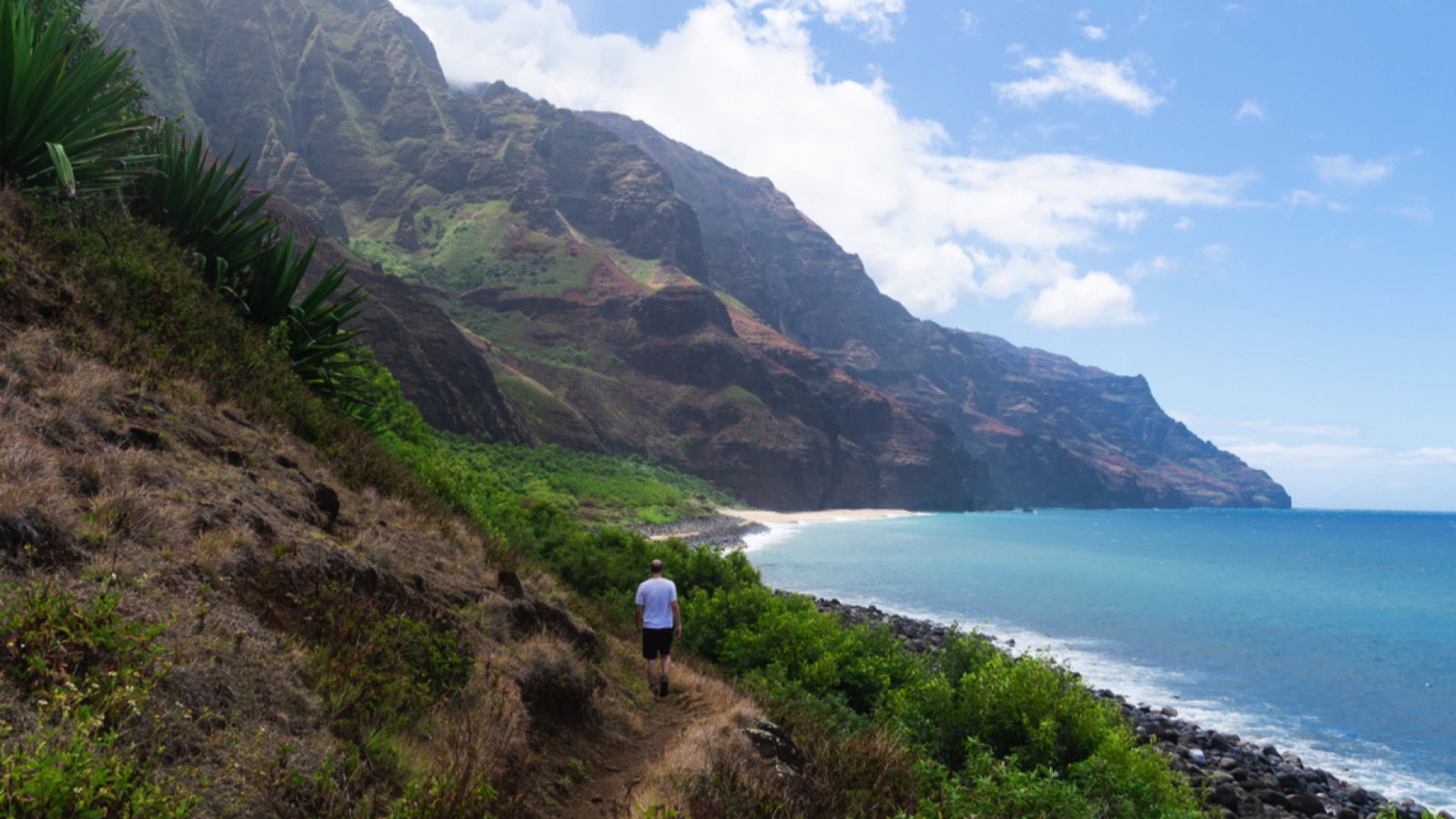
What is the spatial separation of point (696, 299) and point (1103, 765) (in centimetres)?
13932

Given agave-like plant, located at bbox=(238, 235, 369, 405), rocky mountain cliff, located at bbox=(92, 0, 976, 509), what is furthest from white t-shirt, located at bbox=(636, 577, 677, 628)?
rocky mountain cliff, located at bbox=(92, 0, 976, 509)

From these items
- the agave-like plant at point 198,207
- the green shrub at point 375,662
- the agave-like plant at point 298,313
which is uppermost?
the agave-like plant at point 198,207

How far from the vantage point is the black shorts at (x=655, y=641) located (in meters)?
10.1

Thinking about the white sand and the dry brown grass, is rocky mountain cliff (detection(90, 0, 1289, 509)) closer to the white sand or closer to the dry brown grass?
the white sand

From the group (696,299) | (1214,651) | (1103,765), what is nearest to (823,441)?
(696,299)

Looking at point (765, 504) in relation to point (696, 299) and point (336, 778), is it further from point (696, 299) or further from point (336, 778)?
point (336, 778)

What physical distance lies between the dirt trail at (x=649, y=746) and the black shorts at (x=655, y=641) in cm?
43

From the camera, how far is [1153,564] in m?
68.9

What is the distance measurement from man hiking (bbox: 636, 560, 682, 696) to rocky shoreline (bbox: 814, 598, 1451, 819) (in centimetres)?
687

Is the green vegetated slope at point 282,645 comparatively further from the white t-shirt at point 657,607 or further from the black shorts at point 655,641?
the white t-shirt at point 657,607

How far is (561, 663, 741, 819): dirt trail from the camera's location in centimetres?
609

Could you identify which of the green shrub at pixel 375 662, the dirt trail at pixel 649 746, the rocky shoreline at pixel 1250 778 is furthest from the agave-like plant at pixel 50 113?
the rocky shoreline at pixel 1250 778

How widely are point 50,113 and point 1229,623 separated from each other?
46905 millimetres

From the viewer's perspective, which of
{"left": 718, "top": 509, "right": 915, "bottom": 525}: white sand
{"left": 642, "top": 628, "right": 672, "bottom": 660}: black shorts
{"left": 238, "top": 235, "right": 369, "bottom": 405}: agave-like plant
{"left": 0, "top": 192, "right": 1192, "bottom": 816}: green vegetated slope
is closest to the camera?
{"left": 0, "top": 192, "right": 1192, "bottom": 816}: green vegetated slope
